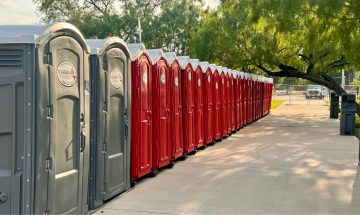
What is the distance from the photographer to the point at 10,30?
16.0 feet

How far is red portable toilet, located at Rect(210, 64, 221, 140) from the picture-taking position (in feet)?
43.6

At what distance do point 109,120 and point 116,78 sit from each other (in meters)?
0.60

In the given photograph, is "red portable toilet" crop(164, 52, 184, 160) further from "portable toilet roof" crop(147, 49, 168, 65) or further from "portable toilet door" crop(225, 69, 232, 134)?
"portable toilet door" crop(225, 69, 232, 134)

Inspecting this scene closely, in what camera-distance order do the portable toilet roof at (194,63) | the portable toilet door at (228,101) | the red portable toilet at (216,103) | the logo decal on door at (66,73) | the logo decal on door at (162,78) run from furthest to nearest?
the portable toilet door at (228,101) < the red portable toilet at (216,103) < the portable toilet roof at (194,63) < the logo decal on door at (162,78) < the logo decal on door at (66,73)

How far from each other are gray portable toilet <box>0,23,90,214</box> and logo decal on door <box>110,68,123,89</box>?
4.82 ft

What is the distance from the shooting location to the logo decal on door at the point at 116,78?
21.9 feet

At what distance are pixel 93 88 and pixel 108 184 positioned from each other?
4.36 feet

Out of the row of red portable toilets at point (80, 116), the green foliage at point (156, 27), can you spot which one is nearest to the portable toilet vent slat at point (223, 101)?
the row of red portable toilets at point (80, 116)

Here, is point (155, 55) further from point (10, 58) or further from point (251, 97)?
point (251, 97)

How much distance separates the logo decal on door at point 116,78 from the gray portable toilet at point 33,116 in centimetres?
147

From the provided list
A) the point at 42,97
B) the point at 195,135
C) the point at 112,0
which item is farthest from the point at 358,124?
the point at 112,0

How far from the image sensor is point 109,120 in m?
6.66

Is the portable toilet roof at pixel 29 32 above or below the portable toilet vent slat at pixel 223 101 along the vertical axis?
above

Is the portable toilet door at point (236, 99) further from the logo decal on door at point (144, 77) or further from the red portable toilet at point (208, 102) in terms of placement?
the logo decal on door at point (144, 77)
